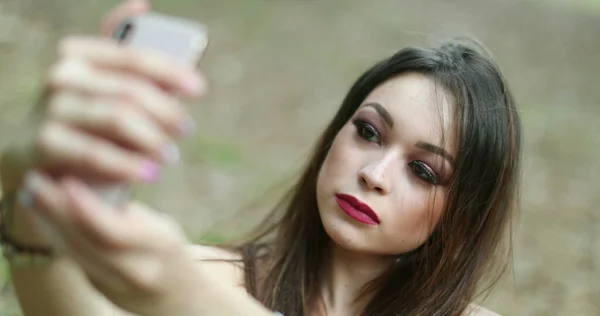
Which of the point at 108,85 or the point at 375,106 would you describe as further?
the point at 375,106

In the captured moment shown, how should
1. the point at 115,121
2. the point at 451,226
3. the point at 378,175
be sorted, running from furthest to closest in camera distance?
the point at 451,226 < the point at 378,175 < the point at 115,121

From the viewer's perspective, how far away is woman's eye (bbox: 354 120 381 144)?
980mm

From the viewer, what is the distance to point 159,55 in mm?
449

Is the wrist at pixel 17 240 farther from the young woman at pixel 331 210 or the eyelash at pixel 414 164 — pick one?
the eyelash at pixel 414 164

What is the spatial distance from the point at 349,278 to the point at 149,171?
68 cm

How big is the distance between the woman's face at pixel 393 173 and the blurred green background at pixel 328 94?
61cm

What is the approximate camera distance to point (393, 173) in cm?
94

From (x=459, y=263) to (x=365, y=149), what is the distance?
0.25 meters

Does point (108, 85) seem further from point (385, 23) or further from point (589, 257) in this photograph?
point (385, 23)

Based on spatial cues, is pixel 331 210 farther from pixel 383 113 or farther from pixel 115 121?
pixel 115 121

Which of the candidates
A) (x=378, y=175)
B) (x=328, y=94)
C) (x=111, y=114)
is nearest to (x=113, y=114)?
(x=111, y=114)

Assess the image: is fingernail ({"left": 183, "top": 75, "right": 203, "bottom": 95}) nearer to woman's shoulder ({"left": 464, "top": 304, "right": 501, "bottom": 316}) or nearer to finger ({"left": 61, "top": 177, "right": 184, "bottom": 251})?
finger ({"left": 61, "top": 177, "right": 184, "bottom": 251})

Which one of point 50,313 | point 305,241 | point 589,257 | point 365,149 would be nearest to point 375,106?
point 365,149

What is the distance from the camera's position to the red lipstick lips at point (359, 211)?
0.93m
